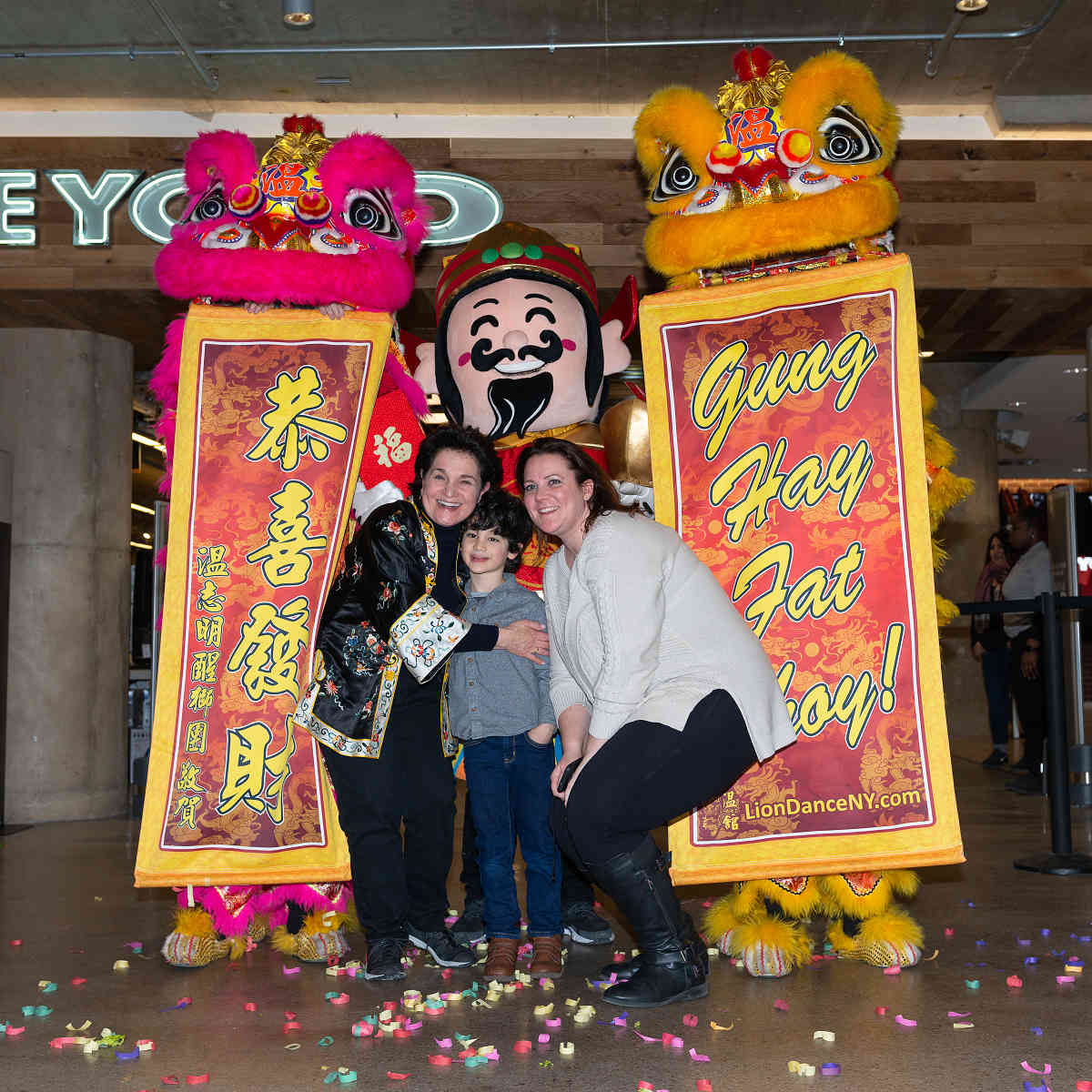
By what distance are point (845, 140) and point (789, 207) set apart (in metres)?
0.26

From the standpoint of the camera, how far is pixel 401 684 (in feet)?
9.77

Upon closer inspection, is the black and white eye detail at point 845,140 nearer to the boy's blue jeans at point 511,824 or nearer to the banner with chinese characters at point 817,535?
the banner with chinese characters at point 817,535

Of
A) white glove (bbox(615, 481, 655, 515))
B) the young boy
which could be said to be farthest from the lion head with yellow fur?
the young boy

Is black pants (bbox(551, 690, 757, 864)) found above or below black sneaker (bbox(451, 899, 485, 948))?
above

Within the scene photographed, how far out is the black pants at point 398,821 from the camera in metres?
2.90

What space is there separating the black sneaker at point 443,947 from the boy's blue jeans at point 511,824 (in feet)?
0.32

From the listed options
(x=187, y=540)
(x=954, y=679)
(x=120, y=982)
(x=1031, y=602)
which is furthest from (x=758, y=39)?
(x=954, y=679)

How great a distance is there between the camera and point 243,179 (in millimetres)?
3346

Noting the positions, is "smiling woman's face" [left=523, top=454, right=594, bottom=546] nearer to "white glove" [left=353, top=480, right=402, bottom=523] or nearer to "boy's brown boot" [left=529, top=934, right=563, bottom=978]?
"white glove" [left=353, top=480, right=402, bottom=523]

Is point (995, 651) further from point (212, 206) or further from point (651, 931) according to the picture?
point (212, 206)

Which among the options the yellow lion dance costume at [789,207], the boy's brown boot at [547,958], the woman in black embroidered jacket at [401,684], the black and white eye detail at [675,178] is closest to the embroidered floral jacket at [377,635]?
the woman in black embroidered jacket at [401,684]

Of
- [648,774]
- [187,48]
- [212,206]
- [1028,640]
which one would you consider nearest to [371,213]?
[212,206]

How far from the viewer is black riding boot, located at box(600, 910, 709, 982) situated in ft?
8.91

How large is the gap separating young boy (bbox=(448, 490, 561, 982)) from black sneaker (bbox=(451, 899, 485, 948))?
0.91 ft
